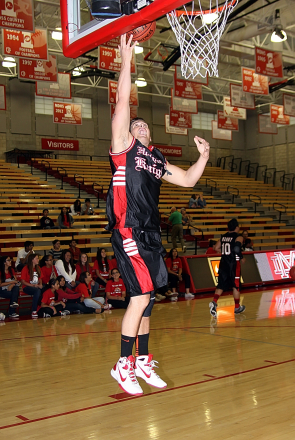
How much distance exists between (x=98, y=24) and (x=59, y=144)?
1887 centimetres

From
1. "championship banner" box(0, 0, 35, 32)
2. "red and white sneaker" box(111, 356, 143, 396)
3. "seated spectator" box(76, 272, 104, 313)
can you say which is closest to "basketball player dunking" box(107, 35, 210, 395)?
"red and white sneaker" box(111, 356, 143, 396)

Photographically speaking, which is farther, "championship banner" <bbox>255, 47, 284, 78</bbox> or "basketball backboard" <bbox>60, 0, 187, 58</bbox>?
"championship banner" <bbox>255, 47, 284, 78</bbox>

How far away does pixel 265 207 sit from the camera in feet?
75.4

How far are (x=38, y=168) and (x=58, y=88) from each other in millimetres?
6730

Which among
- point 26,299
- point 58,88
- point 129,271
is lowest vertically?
point 26,299

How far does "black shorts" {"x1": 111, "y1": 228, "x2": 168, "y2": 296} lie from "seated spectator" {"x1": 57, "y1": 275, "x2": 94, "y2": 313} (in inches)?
237

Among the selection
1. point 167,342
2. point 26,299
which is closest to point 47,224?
point 26,299

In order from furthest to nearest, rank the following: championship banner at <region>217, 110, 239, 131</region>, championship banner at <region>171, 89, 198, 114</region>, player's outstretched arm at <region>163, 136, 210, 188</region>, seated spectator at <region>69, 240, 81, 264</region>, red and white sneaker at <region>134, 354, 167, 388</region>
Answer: championship banner at <region>217, 110, 239, 131</region>
championship banner at <region>171, 89, 198, 114</region>
seated spectator at <region>69, 240, 81, 264</region>
player's outstretched arm at <region>163, 136, 210, 188</region>
red and white sneaker at <region>134, 354, 167, 388</region>

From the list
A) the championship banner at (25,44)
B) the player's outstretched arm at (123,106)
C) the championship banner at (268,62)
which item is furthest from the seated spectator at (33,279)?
the championship banner at (268,62)

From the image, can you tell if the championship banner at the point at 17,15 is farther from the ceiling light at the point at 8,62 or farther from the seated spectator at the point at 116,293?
the ceiling light at the point at 8,62

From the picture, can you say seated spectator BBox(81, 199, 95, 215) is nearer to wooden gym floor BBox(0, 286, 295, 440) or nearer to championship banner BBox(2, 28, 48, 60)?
championship banner BBox(2, 28, 48, 60)

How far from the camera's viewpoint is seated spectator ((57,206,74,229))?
13.7 m

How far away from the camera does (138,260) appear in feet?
12.6

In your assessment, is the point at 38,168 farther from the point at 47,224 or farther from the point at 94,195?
the point at 47,224
